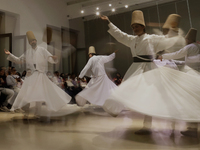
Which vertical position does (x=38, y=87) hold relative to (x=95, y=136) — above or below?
above

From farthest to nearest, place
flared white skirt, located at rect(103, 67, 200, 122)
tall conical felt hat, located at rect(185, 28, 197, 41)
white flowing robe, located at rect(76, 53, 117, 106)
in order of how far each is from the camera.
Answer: white flowing robe, located at rect(76, 53, 117, 106), tall conical felt hat, located at rect(185, 28, 197, 41), flared white skirt, located at rect(103, 67, 200, 122)

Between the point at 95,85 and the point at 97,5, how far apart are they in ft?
4.04

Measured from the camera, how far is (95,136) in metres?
1.93

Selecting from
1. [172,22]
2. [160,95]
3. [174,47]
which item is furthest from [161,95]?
[172,22]

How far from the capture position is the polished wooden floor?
160 centimetres

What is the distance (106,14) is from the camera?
2.66m

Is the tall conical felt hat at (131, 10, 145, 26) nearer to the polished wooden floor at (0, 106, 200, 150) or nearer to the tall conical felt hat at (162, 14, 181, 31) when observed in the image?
the tall conical felt hat at (162, 14, 181, 31)

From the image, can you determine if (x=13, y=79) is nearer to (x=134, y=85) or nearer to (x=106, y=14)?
(x=106, y=14)

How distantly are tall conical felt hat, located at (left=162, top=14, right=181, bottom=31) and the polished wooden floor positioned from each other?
3.78 ft

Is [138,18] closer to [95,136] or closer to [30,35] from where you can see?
[95,136]

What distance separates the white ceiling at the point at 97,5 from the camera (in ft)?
8.36

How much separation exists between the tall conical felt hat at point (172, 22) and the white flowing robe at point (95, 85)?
100cm

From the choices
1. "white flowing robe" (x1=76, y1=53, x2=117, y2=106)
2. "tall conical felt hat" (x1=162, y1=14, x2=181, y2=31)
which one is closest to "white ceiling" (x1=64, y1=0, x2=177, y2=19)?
"tall conical felt hat" (x1=162, y1=14, x2=181, y2=31)

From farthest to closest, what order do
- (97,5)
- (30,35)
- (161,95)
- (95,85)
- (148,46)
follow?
(95,85) → (30,35) → (97,5) → (148,46) → (161,95)
